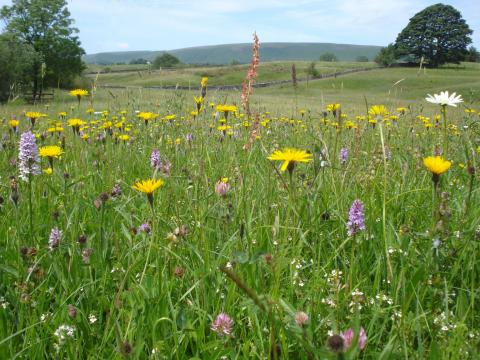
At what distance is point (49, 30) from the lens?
34969 millimetres

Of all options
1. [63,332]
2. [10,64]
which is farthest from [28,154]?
[10,64]

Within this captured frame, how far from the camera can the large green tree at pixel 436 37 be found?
5797 centimetres

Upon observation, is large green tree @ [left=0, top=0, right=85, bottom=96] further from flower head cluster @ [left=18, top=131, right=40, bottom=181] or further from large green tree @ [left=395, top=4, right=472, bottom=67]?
large green tree @ [left=395, top=4, right=472, bottom=67]

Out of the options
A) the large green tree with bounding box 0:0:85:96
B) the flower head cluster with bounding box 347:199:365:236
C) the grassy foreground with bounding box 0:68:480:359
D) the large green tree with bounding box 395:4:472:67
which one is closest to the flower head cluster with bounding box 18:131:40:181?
the grassy foreground with bounding box 0:68:480:359

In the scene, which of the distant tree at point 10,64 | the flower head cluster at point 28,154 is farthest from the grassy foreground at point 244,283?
the distant tree at point 10,64

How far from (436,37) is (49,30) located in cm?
5292

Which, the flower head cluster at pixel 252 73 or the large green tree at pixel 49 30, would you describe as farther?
the large green tree at pixel 49 30

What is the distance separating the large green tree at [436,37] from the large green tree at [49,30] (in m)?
41.9

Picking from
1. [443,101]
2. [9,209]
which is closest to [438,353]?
[443,101]

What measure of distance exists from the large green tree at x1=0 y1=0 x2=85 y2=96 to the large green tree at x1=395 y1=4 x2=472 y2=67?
137 feet

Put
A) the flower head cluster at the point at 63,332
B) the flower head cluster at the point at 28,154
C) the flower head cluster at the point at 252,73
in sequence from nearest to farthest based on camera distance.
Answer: the flower head cluster at the point at 63,332
the flower head cluster at the point at 252,73
the flower head cluster at the point at 28,154

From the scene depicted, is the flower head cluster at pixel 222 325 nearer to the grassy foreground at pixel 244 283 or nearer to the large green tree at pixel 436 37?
the grassy foreground at pixel 244 283

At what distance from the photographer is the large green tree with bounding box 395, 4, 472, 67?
2282 inches

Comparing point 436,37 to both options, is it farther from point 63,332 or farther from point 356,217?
point 63,332
